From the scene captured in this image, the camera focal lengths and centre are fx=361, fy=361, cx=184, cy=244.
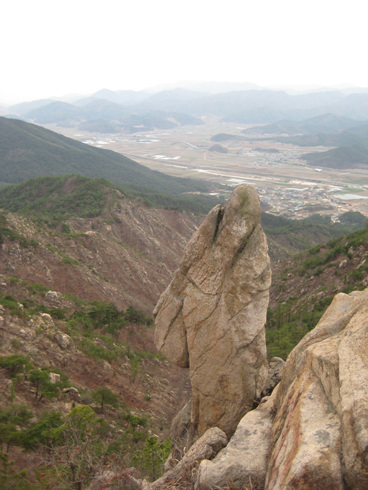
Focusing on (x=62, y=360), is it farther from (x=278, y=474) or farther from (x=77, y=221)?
(x=77, y=221)

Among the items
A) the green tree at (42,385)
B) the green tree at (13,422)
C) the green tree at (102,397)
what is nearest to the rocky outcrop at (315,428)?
the green tree at (13,422)

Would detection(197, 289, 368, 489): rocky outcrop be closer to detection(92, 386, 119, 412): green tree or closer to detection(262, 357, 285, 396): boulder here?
detection(262, 357, 285, 396): boulder

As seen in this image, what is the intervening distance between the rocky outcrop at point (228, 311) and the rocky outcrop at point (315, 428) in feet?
7.71

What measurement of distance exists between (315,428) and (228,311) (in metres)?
5.14

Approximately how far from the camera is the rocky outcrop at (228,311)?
10.7 m

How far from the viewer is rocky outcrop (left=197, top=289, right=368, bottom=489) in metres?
5.26

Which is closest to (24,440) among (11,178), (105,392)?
(105,392)

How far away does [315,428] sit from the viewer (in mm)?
5863

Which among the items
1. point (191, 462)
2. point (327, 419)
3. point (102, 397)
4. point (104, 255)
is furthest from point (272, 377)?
point (104, 255)

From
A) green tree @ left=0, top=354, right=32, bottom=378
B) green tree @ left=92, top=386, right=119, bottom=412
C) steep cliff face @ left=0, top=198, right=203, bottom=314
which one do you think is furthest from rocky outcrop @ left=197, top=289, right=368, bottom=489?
steep cliff face @ left=0, top=198, right=203, bottom=314

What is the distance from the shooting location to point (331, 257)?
31984mm

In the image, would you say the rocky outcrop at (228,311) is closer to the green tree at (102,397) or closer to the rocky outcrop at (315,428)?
the rocky outcrop at (315,428)

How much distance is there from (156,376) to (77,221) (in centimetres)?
2766

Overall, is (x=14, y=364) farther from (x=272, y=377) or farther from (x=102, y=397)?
(x=272, y=377)
